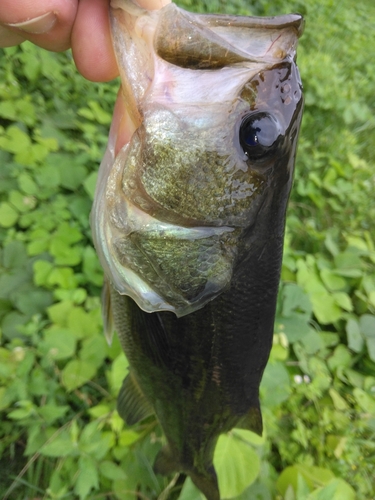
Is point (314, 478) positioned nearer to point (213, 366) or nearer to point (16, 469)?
point (213, 366)

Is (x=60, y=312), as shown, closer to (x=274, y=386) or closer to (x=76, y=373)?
(x=76, y=373)

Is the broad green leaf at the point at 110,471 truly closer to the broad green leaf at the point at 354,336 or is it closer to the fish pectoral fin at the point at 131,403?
the fish pectoral fin at the point at 131,403

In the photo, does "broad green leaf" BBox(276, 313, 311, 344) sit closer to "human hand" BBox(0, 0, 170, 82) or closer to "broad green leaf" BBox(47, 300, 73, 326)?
"broad green leaf" BBox(47, 300, 73, 326)

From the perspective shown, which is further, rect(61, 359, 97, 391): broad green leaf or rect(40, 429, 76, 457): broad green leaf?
rect(61, 359, 97, 391): broad green leaf

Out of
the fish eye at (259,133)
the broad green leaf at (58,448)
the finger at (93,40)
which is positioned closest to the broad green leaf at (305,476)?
the broad green leaf at (58,448)

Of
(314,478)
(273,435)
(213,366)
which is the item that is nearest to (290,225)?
(273,435)

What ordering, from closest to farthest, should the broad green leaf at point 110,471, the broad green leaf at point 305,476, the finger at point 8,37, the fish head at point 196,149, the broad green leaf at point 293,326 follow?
the fish head at point 196,149 → the finger at point 8,37 → the broad green leaf at point 110,471 → the broad green leaf at point 305,476 → the broad green leaf at point 293,326

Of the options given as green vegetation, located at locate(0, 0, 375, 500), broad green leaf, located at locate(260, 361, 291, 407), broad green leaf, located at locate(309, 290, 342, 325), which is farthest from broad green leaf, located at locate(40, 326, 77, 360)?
broad green leaf, located at locate(309, 290, 342, 325)
